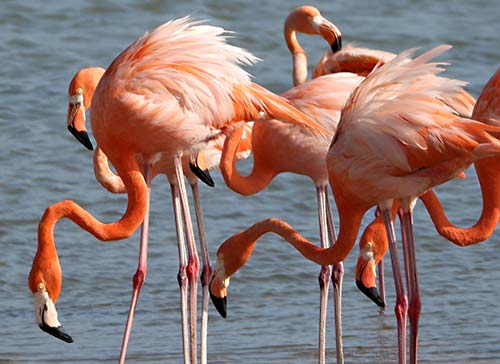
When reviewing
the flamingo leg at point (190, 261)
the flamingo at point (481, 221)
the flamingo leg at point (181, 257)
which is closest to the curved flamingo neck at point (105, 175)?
the flamingo leg at point (181, 257)

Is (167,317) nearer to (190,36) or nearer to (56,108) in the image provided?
(190,36)

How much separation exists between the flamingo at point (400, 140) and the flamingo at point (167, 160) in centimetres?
91

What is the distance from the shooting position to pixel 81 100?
632 cm

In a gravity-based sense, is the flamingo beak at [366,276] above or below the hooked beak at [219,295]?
above

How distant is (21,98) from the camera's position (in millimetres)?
9828

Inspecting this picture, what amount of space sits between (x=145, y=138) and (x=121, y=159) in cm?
15

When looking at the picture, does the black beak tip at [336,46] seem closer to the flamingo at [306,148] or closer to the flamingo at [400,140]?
the flamingo at [306,148]

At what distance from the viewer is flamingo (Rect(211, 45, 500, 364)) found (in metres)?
5.09

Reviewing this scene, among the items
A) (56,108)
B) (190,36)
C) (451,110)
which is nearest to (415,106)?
(451,110)

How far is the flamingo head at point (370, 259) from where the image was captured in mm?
5715

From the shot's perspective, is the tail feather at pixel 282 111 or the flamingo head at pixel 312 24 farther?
the flamingo head at pixel 312 24

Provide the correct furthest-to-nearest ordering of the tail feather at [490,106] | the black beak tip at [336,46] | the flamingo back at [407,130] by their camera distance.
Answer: the black beak tip at [336,46] → the tail feather at [490,106] → the flamingo back at [407,130]

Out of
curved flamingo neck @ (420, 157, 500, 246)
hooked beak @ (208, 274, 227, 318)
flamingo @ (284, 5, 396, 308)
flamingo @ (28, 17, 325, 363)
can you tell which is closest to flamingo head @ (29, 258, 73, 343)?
flamingo @ (28, 17, 325, 363)

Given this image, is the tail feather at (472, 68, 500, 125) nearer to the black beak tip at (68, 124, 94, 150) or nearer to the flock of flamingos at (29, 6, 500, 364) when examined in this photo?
the flock of flamingos at (29, 6, 500, 364)
